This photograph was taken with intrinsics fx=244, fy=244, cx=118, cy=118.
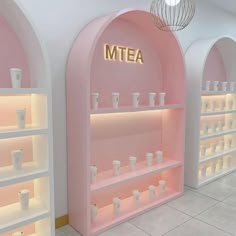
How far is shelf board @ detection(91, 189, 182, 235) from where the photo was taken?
8.22 ft

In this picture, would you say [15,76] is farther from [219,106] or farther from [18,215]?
[219,106]

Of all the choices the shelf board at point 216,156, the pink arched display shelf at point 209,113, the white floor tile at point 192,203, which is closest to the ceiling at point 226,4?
the pink arched display shelf at point 209,113

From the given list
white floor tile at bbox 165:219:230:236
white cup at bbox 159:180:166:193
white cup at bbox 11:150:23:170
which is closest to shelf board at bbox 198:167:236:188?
white cup at bbox 159:180:166:193

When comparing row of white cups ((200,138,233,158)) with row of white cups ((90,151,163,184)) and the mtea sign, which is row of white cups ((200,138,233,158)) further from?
the mtea sign

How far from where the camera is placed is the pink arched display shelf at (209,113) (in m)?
3.42

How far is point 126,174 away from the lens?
2.77 m

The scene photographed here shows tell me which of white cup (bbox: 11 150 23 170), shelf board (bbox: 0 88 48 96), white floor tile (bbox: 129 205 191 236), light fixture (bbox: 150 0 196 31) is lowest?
white floor tile (bbox: 129 205 191 236)

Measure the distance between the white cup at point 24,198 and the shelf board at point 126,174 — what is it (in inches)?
24.1

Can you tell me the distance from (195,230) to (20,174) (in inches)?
71.5

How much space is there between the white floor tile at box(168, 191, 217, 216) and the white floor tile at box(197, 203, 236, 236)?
0.08 m

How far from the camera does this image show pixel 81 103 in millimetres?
2273

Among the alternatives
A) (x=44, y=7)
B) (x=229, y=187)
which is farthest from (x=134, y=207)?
(x=44, y=7)

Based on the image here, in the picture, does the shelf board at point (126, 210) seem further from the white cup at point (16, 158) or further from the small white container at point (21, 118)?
the small white container at point (21, 118)

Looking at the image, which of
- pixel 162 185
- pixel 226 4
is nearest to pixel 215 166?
pixel 162 185
